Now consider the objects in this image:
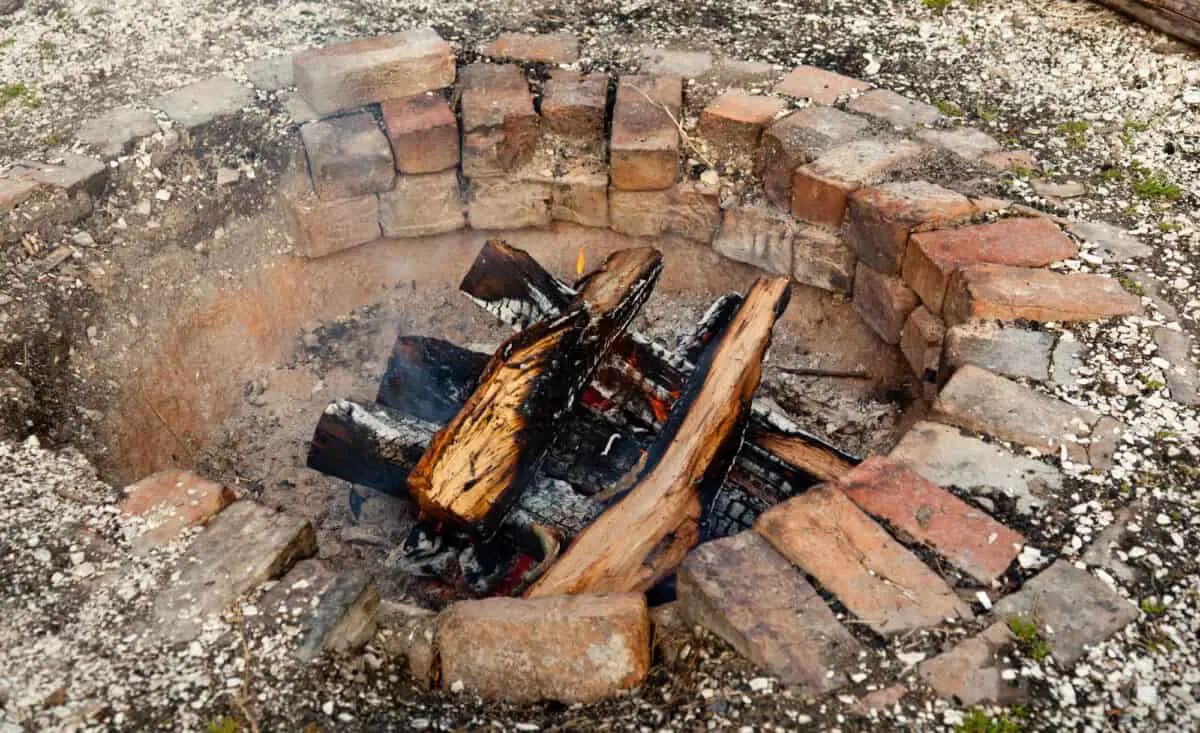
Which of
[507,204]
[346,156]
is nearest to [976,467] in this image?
[507,204]

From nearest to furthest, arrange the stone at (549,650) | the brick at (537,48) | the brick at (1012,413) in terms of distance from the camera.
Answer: the stone at (549,650), the brick at (1012,413), the brick at (537,48)

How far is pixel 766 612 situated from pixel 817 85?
2356 millimetres

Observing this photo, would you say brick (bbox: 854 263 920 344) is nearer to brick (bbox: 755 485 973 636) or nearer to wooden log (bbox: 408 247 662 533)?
wooden log (bbox: 408 247 662 533)

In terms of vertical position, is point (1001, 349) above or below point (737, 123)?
below

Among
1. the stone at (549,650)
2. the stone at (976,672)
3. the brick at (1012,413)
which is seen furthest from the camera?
the brick at (1012,413)

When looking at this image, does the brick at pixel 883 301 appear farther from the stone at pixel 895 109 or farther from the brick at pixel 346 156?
the brick at pixel 346 156

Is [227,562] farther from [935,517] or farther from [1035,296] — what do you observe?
[1035,296]

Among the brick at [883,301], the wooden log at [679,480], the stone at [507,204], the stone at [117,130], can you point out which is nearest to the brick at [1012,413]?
the wooden log at [679,480]

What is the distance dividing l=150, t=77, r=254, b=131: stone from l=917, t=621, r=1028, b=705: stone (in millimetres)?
3034

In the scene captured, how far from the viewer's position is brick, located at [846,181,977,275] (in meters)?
3.10

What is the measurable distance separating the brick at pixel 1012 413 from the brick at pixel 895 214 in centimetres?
67

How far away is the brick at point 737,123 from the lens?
3.56 m

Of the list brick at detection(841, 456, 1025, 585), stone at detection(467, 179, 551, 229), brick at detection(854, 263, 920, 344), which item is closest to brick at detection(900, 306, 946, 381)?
brick at detection(854, 263, 920, 344)

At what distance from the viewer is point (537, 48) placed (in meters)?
3.95
